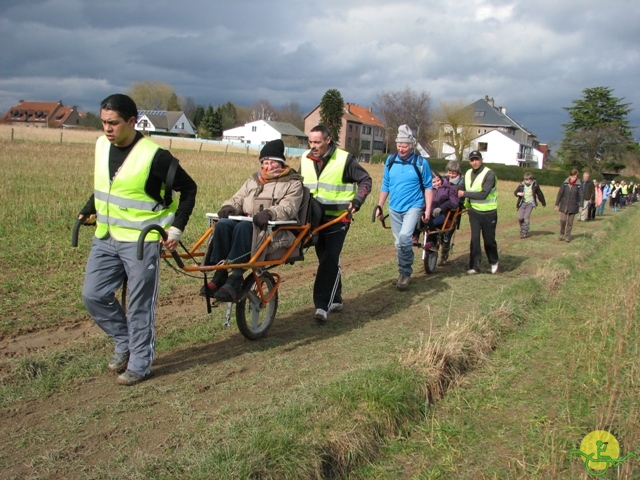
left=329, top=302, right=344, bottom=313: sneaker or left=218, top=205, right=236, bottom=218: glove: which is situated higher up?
left=218, top=205, right=236, bottom=218: glove

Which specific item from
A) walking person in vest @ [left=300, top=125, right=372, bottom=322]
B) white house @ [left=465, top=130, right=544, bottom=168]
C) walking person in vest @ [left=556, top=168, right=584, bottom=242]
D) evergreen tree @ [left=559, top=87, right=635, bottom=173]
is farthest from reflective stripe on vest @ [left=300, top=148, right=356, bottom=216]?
white house @ [left=465, top=130, right=544, bottom=168]

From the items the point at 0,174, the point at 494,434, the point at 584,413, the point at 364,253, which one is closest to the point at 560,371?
the point at 584,413

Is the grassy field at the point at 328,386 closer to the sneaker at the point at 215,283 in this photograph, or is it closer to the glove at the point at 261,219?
the sneaker at the point at 215,283

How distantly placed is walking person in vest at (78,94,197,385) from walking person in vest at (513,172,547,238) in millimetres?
13372

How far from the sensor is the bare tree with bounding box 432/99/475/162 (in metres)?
76.6

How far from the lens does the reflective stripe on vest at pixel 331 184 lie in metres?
6.62

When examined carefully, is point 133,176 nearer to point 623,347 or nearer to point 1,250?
point 623,347

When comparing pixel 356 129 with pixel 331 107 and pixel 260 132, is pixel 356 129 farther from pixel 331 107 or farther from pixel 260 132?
pixel 331 107

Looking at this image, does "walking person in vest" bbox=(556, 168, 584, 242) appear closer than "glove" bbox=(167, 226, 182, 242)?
No

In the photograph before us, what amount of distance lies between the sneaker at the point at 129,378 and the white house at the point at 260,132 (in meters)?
89.6

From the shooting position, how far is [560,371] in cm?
528

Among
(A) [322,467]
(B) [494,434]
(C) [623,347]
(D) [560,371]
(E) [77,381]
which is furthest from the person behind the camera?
(C) [623,347]

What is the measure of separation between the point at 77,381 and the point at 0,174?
1489 centimetres

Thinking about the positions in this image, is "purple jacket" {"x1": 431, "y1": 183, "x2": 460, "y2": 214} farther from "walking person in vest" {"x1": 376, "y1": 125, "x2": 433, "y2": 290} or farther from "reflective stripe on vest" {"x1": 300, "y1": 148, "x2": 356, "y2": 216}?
"reflective stripe on vest" {"x1": 300, "y1": 148, "x2": 356, "y2": 216}
